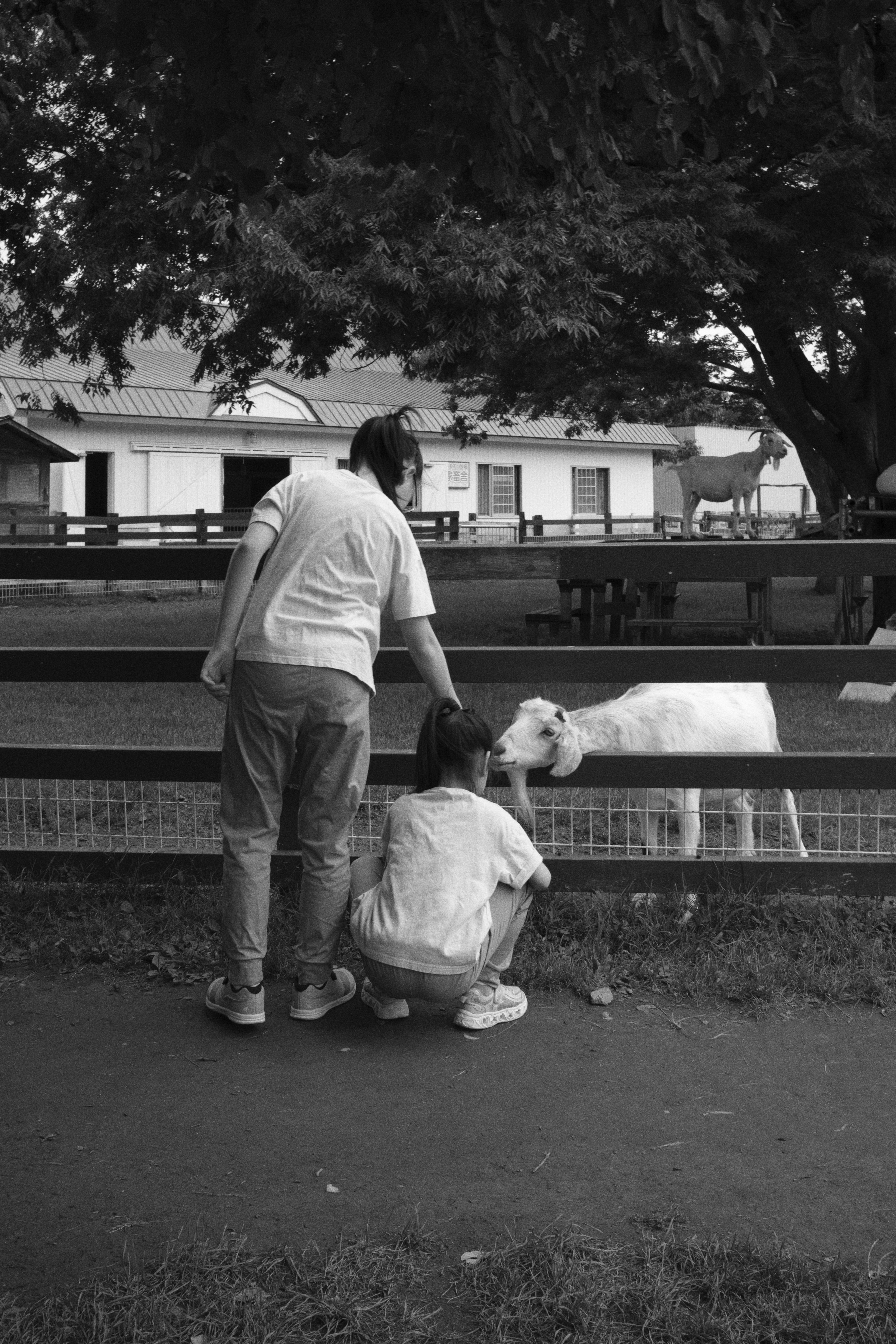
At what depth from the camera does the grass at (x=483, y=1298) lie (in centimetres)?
254

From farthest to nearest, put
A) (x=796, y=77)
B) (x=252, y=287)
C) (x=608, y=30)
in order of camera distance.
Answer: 1. (x=796, y=77)
2. (x=252, y=287)
3. (x=608, y=30)

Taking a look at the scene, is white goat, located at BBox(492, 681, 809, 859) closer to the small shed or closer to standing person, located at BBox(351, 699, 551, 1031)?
standing person, located at BBox(351, 699, 551, 1031)

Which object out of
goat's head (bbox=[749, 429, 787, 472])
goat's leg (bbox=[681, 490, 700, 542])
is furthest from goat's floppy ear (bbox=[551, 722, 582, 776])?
goat's head (bbox=[749, 429, 787, 472])

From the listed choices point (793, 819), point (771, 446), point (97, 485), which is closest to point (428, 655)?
point (793, 819)

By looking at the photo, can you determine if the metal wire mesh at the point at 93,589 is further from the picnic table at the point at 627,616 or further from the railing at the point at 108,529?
the picnic table at the point at 627,616

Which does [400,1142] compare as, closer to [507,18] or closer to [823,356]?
[507,18]

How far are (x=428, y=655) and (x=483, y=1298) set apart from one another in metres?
1.87

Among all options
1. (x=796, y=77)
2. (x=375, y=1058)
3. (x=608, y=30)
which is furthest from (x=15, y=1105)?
(x=796, y=77)

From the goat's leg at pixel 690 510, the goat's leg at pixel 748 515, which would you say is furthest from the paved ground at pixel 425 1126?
the goat's leg at pixel 748 515

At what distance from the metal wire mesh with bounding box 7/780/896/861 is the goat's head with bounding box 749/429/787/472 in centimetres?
1536

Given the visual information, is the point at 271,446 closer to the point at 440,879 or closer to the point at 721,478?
the point at 721,478

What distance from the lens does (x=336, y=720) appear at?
392 cm

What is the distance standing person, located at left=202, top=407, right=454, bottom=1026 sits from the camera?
3873 millimetres

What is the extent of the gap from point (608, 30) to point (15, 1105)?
3505mm
